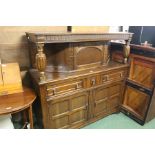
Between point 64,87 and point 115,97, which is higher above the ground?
point 64,87

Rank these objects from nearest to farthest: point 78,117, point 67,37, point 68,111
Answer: point 67,37
point 68,111
point 78,117

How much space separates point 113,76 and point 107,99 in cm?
34

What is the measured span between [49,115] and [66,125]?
31cm

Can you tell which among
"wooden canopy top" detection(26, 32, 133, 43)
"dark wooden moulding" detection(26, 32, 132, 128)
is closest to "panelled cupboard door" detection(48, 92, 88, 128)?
"dark wooden moulding" detection(26, 32, 132, 128)

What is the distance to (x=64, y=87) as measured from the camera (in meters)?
1.52

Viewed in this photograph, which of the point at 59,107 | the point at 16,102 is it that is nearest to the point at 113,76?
the point at 59,107

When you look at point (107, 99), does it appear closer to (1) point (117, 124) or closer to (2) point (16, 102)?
(1) point (117, 124)

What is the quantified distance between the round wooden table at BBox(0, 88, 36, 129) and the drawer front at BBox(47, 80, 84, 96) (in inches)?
7.6

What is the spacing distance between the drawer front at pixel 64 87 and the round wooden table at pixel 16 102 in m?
0.19

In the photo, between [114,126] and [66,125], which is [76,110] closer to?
[66,125]

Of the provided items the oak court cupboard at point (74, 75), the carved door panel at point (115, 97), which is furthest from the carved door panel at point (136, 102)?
the oak court cupboard at point (74, 75)

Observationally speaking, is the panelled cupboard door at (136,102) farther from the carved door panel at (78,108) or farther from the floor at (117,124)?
the carved door panel at (78,108)
